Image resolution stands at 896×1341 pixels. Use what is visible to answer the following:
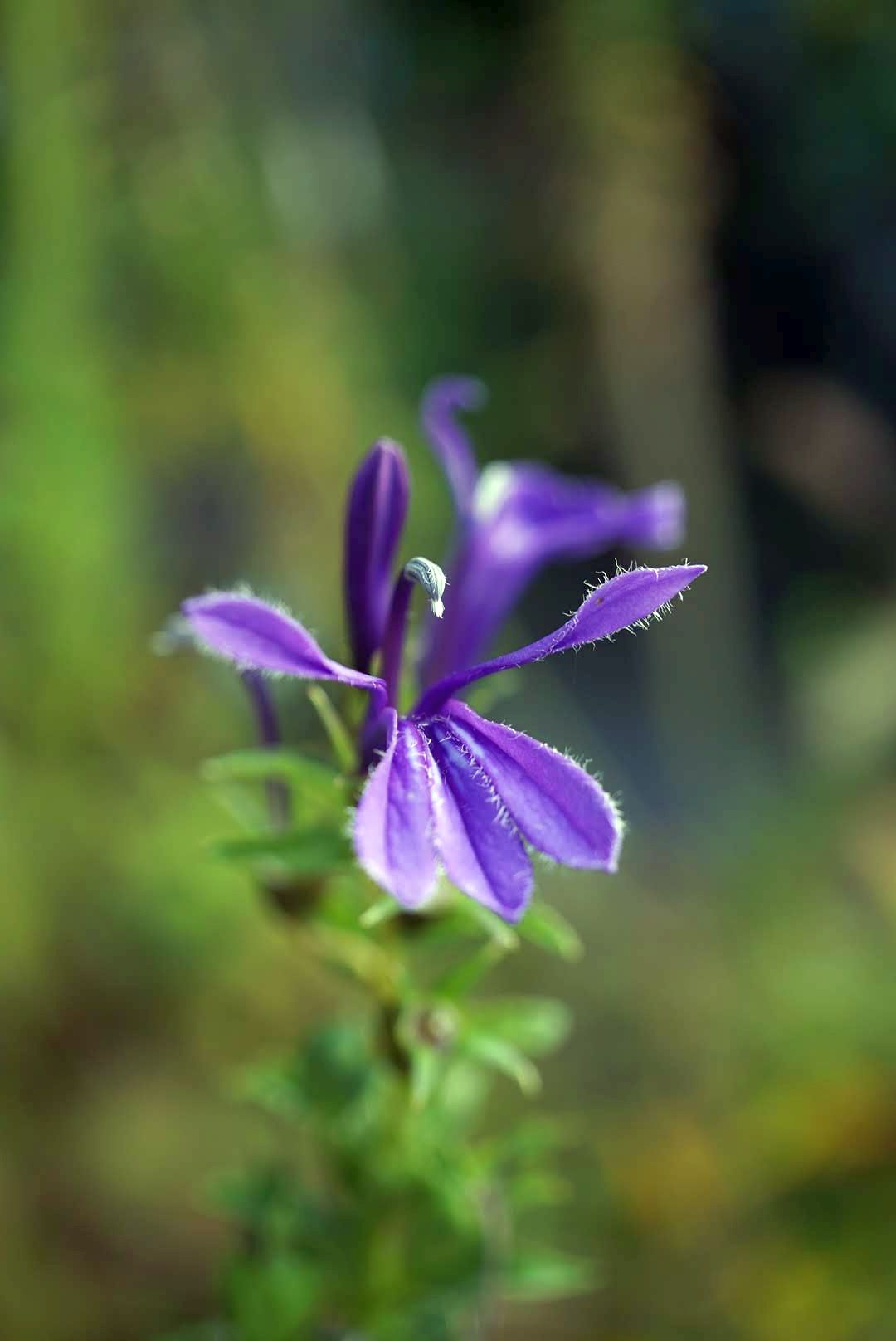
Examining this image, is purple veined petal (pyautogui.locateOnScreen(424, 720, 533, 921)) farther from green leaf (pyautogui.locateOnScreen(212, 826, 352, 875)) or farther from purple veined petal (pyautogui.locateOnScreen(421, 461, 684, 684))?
purple veined petal (pyautogui.locateOnScreen(421, 461, 684, 684))

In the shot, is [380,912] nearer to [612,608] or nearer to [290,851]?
[290,851]


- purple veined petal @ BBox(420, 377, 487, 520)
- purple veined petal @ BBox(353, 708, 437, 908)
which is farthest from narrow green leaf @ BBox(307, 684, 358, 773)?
purple veined petal @ BBox(420, 377, 487, 520)

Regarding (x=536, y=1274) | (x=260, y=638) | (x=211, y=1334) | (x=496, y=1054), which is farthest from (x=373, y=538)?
(x=211, y=1334)

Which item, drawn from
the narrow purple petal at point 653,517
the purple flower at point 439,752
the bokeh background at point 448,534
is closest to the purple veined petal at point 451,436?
the narrow purple petal at point 653,517

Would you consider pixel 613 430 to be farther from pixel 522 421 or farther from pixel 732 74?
pixel 732 74

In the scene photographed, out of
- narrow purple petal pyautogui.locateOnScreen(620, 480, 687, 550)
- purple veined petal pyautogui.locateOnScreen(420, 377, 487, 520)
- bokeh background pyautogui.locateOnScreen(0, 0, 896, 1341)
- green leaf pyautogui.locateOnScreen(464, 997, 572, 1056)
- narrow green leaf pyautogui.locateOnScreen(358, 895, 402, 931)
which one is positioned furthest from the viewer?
bokeh background pyautogui.locateOnScreen(0, 0, 896, 1341)
